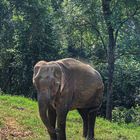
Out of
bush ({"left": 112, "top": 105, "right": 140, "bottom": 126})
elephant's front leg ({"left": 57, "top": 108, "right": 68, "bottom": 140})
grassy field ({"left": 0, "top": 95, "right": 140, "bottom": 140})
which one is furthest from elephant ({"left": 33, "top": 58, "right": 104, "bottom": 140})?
bush ({"left": 112, "top": 105, "right": 140, "bottom": 126})

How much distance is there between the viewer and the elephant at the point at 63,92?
25.8 feet

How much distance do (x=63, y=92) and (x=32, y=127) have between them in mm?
2293

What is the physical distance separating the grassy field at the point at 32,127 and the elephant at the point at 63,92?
0.79 metres

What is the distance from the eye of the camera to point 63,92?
8.52 m

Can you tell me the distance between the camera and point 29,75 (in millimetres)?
25469

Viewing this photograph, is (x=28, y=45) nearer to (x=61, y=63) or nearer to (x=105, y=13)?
(x=105, y=13)

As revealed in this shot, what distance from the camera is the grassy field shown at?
31.8 feet

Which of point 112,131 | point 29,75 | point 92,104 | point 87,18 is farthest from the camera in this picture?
point 29,75

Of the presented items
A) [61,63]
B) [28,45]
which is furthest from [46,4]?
[61,63]

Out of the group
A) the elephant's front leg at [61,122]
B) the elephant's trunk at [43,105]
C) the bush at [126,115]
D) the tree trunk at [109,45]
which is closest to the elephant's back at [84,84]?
the elephant's front leg at [61,122]

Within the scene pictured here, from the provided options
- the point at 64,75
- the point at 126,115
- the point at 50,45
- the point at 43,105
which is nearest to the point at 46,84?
the point at 43,105

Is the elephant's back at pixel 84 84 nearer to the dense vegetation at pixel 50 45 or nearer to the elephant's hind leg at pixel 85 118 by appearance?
the elephant's hind leg at pixel 85 118

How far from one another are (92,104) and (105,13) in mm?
8847

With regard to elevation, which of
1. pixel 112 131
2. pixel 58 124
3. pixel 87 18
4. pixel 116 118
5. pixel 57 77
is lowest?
pixel 116 118
